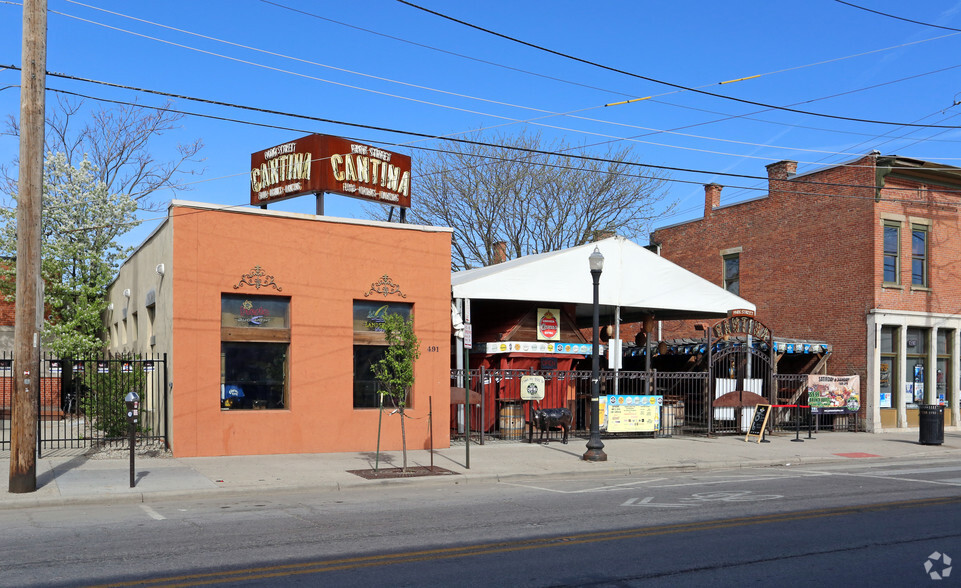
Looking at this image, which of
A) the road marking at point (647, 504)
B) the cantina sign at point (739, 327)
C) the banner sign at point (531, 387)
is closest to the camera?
the road marking at point (647, 504)

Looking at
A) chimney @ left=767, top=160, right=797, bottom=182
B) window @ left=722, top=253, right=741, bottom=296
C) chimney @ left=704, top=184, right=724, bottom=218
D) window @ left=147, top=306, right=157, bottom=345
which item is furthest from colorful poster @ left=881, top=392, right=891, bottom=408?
window @ left=147, top=306, right=157, bottom=345

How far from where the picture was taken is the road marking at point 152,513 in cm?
1045

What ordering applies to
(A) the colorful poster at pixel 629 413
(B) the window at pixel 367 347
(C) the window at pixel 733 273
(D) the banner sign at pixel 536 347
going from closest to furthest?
(B) the window at pixel 367 347 < (A) the colorful poster at pixel 629 413 < (D) the banner sign at pixel 536 347 < (C) the window at pixel 733 273

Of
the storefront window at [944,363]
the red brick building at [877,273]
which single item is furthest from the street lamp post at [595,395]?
the storefront window at [944,363]

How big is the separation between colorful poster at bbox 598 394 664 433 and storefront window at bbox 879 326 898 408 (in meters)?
9.05

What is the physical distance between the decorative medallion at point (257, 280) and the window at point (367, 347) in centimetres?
195

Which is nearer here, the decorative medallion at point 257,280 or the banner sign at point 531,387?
the decorative medallion at point 257,280

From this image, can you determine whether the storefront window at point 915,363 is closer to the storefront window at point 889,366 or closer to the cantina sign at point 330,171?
the storefront window at point 889,366

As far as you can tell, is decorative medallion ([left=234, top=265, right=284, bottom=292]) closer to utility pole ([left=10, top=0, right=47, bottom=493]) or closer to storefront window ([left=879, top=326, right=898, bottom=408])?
utility pole ([left=10, top=0, right=47, bottom=493])

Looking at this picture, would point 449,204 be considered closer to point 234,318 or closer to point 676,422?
point 676,422

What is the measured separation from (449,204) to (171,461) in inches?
1089

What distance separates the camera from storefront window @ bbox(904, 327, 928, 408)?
26.8 metres

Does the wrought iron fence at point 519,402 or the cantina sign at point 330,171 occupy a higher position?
the cantina sign at point 330,171

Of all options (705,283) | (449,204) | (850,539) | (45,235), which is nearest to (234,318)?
(850,539)
